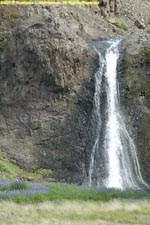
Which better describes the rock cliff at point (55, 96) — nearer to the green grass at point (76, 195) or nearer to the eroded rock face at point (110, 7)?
the green grass at point (76, 195)

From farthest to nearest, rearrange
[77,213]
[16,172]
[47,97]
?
[47,97]
[16,172]
[77,213]

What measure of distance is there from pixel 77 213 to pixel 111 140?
1954 centimetres

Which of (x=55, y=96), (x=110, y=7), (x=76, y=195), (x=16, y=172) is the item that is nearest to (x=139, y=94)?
Result: (x=55, y=96)

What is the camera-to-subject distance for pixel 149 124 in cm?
3712

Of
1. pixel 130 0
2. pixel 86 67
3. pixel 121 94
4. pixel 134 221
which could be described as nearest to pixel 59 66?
pixel 86 67

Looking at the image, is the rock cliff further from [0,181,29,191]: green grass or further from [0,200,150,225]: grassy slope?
[0,200,150,225]: grassy slope

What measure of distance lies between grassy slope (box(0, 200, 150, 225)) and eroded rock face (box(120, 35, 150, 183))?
16.3 m

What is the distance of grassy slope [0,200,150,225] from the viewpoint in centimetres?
1598

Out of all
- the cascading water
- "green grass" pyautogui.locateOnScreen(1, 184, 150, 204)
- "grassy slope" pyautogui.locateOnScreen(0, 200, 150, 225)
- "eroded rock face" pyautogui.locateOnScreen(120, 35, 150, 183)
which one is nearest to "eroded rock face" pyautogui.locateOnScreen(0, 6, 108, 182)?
the cascading water

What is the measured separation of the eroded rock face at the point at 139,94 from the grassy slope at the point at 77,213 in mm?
16261

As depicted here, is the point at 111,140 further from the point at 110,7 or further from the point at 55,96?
the point at 110,7

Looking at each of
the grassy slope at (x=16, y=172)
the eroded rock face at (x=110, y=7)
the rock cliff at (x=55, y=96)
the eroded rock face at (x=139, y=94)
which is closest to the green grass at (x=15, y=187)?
the grassy slope at (x=16, y=172)

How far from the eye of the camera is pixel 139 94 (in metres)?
38.5

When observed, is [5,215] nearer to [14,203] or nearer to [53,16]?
[14,203]
